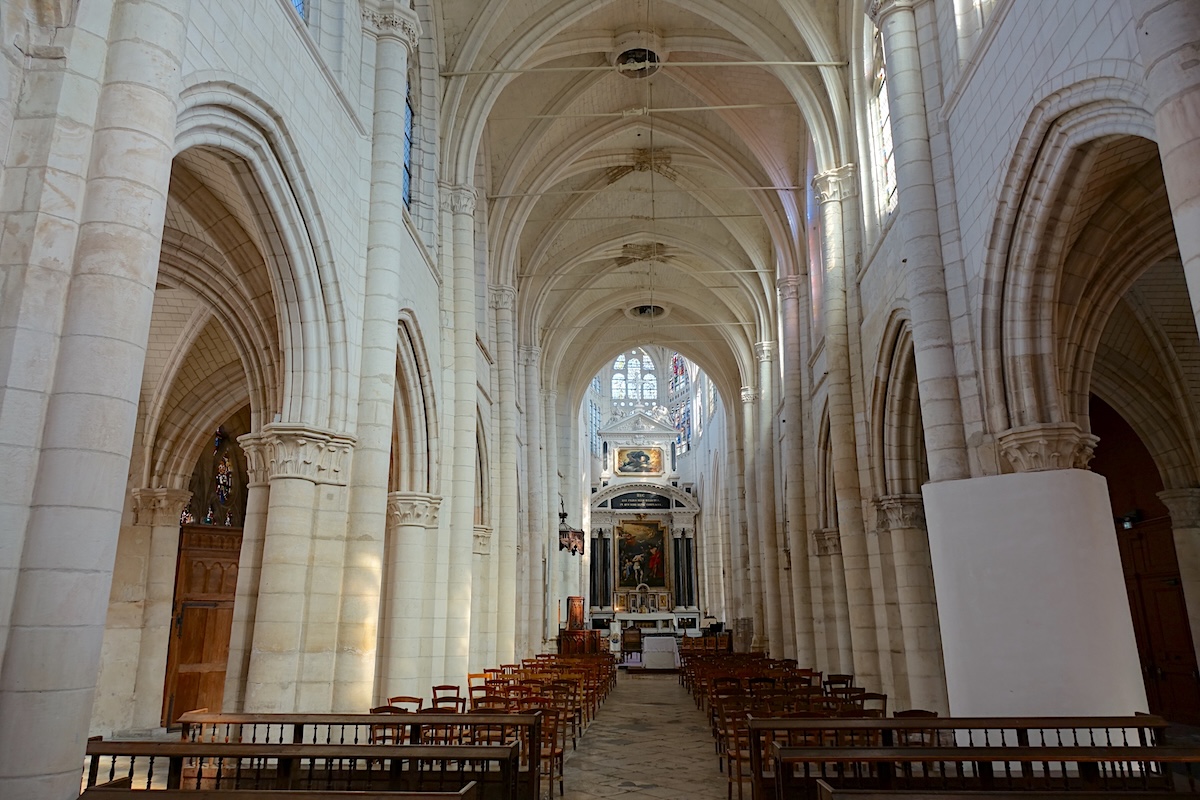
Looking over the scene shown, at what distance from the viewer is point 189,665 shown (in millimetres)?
15203

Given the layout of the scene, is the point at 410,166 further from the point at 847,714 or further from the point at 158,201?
the point at 847,714

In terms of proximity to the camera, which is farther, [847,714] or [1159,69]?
[847,714]

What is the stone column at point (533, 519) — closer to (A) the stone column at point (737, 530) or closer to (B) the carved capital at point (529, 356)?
(B) the carved capital at point (529, 356)

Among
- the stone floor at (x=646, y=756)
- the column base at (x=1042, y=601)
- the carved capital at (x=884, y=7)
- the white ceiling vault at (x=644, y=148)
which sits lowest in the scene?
the stone floor at (x=646, y=756)

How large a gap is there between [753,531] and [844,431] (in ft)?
48.8

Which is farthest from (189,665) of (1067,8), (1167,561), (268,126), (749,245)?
(749,245)

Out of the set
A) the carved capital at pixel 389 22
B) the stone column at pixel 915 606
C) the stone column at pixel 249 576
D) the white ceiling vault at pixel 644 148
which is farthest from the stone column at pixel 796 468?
the stone column at pixel 249 576

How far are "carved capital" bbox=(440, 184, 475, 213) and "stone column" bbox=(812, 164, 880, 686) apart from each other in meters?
6.83

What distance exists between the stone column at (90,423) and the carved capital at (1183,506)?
14.5 meters

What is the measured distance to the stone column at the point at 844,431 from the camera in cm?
1473

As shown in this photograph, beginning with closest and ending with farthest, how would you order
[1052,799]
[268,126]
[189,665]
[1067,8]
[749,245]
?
[1052,799] → [1067,8] → [268,126] → [189,665] → [749,245]

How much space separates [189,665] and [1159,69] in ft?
52.7

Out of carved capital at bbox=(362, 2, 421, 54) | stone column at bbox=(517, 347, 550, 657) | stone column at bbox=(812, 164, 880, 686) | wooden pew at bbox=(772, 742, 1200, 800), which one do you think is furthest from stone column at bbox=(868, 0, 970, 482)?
stone column at bbox=(517, 347, 550, 657)

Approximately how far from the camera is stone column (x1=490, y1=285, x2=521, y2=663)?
2131cm
